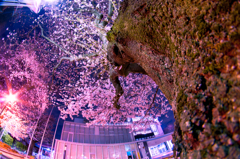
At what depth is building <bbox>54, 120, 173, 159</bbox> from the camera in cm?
1602

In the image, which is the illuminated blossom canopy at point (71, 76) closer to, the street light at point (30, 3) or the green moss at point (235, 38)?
the street light at point (30, 3)

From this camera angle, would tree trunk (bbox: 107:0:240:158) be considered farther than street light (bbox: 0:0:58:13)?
No

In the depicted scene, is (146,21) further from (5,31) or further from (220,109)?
(5,31)

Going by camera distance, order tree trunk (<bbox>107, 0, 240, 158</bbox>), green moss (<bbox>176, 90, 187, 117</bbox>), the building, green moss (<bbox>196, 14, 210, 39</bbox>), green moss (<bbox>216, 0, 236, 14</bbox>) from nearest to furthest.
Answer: tree trunk (<bbox>107, 0, 240, 158</bbox>) < green moss (<bbox>216, 0, 236, 14</bbox>) < green moss (<bbox>196, 14, 210, 39</bbox>) < green moss (<bbox>176, 90, 187, 117</bbox>) < the building

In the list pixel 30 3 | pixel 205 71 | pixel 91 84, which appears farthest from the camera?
pixel 30 3

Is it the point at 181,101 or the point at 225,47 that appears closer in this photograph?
the point at 225,47

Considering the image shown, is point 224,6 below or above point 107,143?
below

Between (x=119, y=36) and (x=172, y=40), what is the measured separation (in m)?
1.42

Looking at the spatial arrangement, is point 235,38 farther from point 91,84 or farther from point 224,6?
point 91,84

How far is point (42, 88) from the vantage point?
13.4 metres

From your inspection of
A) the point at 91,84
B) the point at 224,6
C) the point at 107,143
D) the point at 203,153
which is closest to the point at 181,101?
the point at 203,153

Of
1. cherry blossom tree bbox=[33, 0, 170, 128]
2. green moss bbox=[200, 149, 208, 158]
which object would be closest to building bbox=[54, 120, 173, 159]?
cherry blossom tree bbox=[33, 0, 170, 128]

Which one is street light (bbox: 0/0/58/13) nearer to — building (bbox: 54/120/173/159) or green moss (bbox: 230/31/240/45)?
green moss (bbox: 230/31/240/45)

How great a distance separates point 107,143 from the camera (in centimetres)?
1836
